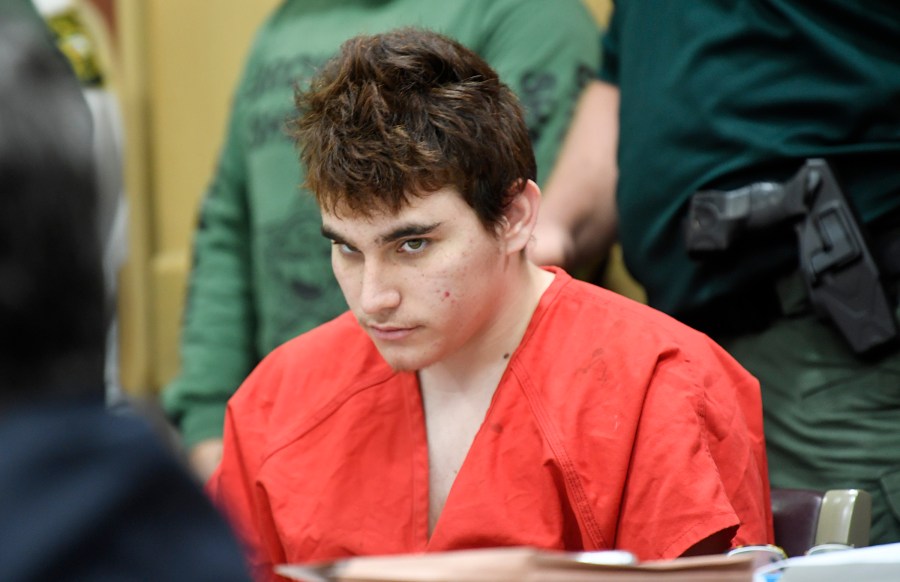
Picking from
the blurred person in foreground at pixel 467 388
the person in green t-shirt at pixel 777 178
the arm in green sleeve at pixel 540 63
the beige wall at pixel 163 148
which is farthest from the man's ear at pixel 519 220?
the beige wall at pixel 163 148

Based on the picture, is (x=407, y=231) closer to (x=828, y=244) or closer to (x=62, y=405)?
(x=828, y=244)

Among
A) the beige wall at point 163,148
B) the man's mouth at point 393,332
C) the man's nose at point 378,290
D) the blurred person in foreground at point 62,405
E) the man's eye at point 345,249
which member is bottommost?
the beige wall at point 163,148

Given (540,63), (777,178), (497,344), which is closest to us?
(497,344)

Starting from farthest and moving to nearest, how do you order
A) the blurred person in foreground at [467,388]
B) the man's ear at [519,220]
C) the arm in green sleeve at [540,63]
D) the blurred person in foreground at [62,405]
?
the arm in green sleeve at [540,63] → the man's ear at [519,220] → the blurred person in foreground at [467,388] → the blurred person in foreground at [62,405]

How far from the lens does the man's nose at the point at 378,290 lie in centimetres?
153

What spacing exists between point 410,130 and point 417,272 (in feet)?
0.56

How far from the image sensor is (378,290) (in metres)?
1.54

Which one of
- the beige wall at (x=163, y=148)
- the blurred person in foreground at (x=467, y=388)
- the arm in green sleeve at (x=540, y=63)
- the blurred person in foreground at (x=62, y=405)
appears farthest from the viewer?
the beige wall at (x=163, y=148)

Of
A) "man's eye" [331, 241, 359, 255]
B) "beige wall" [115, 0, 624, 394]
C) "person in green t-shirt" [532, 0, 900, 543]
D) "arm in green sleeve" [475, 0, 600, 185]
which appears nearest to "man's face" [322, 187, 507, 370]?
"man's eye" [331, 241, 359, 255]

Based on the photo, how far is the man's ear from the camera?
161cm

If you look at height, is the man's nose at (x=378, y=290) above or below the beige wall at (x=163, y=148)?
above

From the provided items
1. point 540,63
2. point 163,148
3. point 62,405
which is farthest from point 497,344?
point 163,148

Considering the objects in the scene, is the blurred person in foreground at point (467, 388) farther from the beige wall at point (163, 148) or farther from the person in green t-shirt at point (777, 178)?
the beige wall at point (163, 148)

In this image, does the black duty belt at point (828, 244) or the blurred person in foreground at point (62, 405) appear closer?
the blurred person in foreground at point (62, 405)
